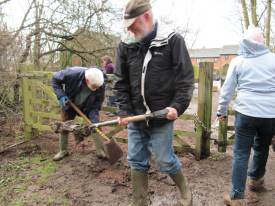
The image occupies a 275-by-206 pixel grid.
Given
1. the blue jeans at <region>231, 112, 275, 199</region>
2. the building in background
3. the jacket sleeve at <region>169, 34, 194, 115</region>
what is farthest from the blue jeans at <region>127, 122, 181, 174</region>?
the building in background

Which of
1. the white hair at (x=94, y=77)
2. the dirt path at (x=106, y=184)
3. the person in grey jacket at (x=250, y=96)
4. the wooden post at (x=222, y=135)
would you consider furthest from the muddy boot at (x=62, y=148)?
the person in grey jacket at (x=250, y=96)

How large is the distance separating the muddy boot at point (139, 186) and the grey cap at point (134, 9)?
4.81ft

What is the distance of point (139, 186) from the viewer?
3619 mm

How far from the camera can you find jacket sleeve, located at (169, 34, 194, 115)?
3139mm

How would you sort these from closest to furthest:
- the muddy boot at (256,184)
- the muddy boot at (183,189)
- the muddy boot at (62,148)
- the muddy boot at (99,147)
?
the muddy boot at (183,189)
the muddy boot at (256,184)
the muddy boot at (99,147)
the muddy boot at (62,148)

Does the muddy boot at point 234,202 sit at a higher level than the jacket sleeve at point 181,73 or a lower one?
lower

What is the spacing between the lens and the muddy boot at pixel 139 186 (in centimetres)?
358

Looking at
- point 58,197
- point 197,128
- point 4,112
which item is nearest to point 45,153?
point 4,112

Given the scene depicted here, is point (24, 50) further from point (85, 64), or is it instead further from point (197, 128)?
point (197, 128)

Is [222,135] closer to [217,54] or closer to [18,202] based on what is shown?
[18,202]

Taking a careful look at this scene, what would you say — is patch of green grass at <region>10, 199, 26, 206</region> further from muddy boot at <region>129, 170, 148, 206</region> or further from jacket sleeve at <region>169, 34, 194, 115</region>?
A: jacket sleeve at <region>169, 34, 194, 115</region>

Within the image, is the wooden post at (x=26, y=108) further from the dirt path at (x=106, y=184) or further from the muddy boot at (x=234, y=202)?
the muddy boot at (x=234, y=202)

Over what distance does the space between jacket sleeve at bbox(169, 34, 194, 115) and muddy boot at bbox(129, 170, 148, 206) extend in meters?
0.82

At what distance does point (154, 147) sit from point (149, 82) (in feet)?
2.04
